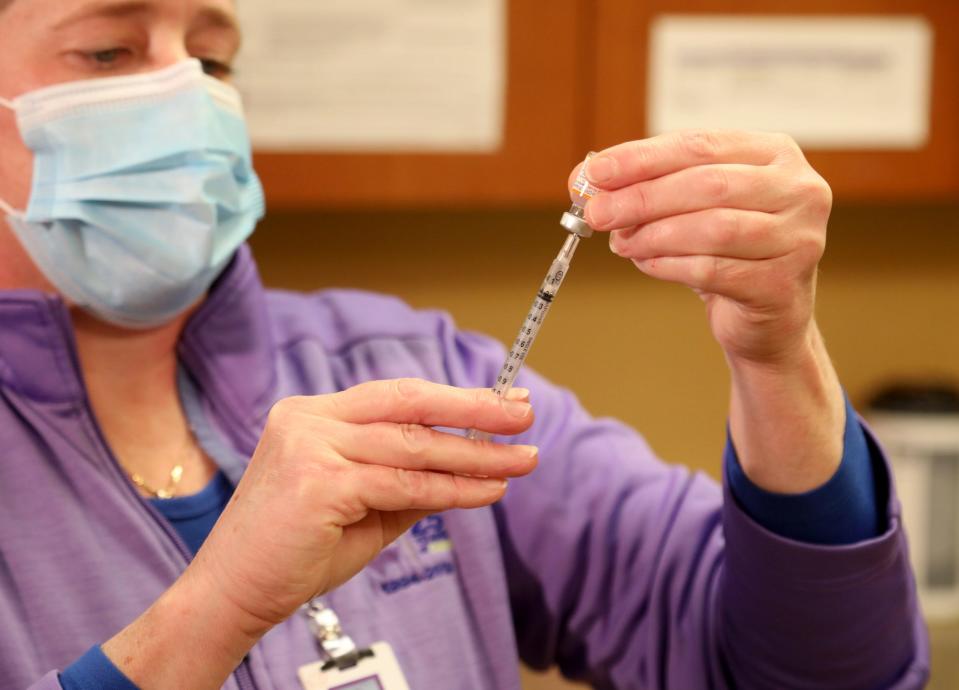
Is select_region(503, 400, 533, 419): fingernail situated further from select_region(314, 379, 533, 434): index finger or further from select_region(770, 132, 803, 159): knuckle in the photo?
select_region(770, 132, 803, 159): knuckle

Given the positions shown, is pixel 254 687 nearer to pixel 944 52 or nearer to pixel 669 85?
pixel 669 85

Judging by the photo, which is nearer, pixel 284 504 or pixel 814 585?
pixel 284 504

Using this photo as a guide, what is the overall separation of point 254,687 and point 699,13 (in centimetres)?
137

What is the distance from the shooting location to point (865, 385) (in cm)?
227

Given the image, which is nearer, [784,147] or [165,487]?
[784,147]

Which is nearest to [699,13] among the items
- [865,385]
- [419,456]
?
[865,385]

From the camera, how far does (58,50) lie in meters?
1.06

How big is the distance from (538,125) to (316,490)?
117 centimetres

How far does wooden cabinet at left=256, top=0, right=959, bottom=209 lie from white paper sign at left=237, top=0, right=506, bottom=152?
0.02 meters

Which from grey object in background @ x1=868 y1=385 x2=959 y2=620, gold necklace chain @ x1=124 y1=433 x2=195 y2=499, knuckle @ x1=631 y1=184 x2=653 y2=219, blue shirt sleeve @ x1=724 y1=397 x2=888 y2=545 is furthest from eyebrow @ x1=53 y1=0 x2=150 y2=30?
grey object in background @ x1=868 y1=385 x2=959 y2=620

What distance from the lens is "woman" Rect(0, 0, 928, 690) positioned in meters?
0.82

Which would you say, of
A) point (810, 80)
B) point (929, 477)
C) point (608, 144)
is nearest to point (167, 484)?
point (608, 144)

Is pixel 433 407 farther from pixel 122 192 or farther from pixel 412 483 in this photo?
pixel 122 192

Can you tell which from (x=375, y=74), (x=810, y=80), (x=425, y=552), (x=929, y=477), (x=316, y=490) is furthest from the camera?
(x=929, y=477)
